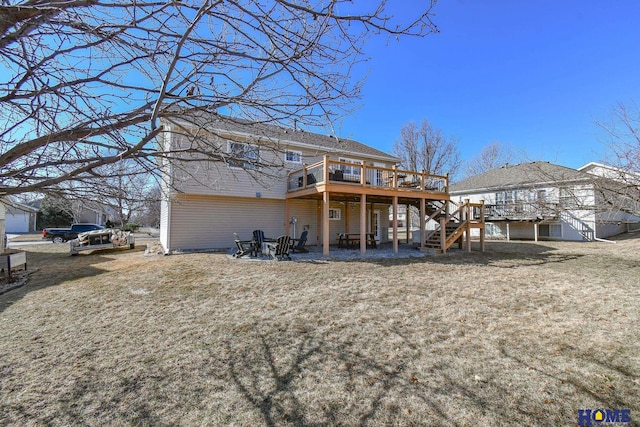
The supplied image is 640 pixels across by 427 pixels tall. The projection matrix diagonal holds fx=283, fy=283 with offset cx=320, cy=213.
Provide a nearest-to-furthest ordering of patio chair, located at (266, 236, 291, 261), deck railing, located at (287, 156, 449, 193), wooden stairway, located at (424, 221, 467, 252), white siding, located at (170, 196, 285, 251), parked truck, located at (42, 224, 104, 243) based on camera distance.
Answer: patio chair, located at (266, 236, 291, 261)
deck railing, located at (287, 156, 449, 193)
white siding, located at (170, 196, 285, 251)
wooden stairway, located at (424, 221, 467, 252)
parked truck, located at (42, 224, 104, 243)

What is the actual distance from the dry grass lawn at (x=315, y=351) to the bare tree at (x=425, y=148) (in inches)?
1028

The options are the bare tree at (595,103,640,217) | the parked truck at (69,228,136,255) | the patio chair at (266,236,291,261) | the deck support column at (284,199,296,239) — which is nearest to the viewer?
the bare tree at (595,103,640,217)

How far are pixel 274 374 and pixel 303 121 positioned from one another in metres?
2.86

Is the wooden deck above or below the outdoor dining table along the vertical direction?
above

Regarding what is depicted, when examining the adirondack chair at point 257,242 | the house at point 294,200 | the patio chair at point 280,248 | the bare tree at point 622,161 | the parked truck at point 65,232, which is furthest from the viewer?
the parked truck at point 65,232

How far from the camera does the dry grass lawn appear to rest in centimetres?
271

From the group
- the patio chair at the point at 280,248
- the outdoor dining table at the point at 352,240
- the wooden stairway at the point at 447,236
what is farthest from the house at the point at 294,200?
the patio chair at the point at 280,248

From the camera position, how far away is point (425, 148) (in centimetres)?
3192

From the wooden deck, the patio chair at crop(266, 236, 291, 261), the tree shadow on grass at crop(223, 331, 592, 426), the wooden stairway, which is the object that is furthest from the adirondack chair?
the wooden stairway

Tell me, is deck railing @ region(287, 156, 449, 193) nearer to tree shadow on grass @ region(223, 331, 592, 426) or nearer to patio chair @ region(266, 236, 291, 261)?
patio chair @ region(266, 236, 291, 261)

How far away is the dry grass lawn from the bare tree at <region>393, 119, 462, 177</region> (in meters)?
26.1

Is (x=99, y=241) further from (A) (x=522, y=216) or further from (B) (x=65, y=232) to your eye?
(A) (x=522, y=216)

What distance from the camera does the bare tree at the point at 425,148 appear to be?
31.7 m

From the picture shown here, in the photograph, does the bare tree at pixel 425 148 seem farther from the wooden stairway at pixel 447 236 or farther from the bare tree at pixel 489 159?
the wooden stairway at pixel 447 236
